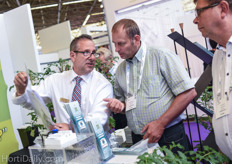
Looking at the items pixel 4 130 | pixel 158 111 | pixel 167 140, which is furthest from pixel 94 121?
pixel 4 130

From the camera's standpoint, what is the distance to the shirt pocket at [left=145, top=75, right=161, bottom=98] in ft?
6.05

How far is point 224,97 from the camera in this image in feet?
4.62

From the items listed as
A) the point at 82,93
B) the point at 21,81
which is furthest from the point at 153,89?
the point at 21,81

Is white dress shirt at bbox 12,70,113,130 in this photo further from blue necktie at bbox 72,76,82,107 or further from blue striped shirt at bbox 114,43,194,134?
blue striped shirt at bbox 114,43,194,134

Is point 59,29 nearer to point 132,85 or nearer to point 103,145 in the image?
point 132,85

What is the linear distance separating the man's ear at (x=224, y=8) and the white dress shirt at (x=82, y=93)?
3.43 ft

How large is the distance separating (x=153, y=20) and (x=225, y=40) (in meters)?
3.71

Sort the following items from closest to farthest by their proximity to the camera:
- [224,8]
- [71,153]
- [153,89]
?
1. [71,153]
2. [224,8]
3. [153,89]

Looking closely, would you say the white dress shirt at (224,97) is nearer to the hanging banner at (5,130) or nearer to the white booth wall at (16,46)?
the white booth wall at (16,46)

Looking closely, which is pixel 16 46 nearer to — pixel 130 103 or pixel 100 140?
pixel 130 103

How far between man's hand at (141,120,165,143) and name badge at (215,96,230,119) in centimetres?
44

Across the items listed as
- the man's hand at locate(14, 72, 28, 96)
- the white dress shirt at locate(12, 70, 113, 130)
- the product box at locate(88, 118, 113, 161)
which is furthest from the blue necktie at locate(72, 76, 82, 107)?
the product box at locate(88, 118, 113, 161)

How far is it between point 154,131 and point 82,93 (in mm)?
732

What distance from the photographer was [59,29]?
7.35m
